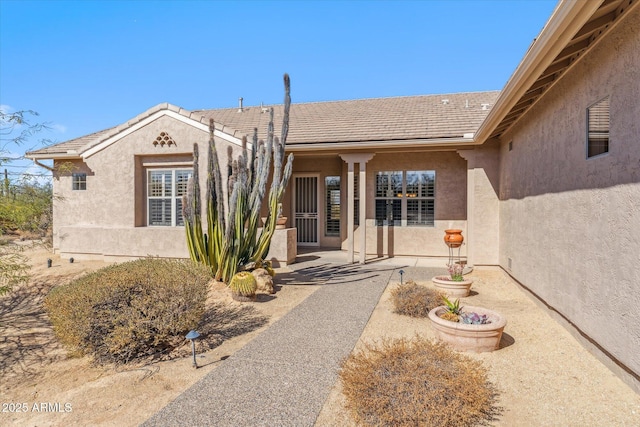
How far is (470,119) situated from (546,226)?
6085mm

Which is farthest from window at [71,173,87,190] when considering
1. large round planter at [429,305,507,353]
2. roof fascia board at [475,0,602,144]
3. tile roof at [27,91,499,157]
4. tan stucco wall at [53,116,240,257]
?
roof fascia board at [475,0,602,144]

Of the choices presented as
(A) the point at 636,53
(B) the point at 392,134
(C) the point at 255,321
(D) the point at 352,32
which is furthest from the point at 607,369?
(D) the point at 352,32

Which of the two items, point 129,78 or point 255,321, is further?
point 129,78

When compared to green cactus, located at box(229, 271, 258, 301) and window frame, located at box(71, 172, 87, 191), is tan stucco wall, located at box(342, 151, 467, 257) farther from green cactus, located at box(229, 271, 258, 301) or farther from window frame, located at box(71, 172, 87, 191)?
window frame, located at box(71, 172, 87, 191)

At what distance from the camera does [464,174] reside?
37.2ft

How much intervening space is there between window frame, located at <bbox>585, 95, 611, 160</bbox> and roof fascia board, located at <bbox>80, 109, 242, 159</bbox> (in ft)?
28.5

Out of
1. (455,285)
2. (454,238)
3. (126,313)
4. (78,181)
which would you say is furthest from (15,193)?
(454,238)

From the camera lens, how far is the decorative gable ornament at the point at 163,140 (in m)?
11.2

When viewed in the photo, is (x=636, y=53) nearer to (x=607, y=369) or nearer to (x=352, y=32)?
(x=607, y=369)

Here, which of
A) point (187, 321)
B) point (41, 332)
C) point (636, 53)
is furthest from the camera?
point (41, 332)

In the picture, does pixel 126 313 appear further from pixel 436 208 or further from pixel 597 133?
pixel 436 208

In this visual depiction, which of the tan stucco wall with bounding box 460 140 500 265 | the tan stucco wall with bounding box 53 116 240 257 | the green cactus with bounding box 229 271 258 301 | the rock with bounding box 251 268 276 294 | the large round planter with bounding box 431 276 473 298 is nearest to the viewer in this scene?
the green cactus with bounding box 229 271 258 301

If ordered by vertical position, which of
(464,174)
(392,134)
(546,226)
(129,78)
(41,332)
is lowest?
(41,332)

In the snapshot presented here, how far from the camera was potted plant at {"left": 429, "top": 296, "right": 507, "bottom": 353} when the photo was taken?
445 centimetres
